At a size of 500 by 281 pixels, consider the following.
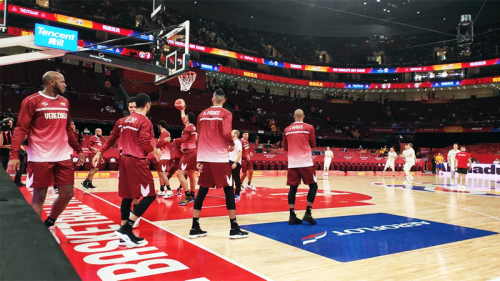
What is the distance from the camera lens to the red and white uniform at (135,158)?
3889 millimetres

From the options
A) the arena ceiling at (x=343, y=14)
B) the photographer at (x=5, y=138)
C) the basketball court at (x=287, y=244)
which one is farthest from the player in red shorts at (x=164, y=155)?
the arena ceiling at (x=343, y=14)

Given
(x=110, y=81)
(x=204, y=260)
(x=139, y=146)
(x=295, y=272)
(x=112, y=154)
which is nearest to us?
(x=295, y=272)

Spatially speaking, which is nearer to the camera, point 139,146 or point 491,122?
point 139,146

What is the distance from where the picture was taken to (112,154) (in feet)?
52.9

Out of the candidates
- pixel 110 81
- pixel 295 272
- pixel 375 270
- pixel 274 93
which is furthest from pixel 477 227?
pixel 274 93

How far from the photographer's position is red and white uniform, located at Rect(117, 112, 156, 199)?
3889mm

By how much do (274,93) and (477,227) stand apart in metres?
37.2

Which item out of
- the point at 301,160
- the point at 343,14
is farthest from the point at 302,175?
the point at 343,14

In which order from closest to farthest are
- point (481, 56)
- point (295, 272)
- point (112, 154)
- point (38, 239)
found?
point (38, 239) < point (295, 272) < point (112, 154) < point (481, 56)

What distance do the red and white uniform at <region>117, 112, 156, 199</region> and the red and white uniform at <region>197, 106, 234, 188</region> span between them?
2.39 feet

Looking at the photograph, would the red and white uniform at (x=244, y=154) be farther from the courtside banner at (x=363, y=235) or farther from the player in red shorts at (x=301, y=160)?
the courtside banner at (x=363, y=235)

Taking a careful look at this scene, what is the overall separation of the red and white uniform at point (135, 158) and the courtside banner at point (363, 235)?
5.71ft

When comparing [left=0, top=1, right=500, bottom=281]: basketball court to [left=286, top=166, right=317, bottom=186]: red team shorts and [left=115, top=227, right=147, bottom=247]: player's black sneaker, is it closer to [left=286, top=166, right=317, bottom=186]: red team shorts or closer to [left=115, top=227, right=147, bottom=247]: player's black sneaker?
[left=115, top=227, right=147, bottom=247]: player's black sneaker

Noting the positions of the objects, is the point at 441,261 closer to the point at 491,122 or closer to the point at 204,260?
the point at 204,260
